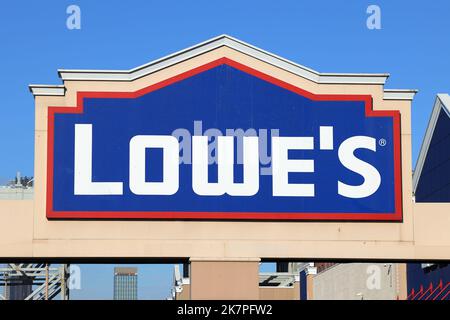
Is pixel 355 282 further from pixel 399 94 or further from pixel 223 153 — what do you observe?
pixel 223 153

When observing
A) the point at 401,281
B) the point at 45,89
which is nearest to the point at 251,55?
the point at 45,89

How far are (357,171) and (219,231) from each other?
4953 millimetres

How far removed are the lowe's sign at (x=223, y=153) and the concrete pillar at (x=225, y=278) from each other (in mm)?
1536

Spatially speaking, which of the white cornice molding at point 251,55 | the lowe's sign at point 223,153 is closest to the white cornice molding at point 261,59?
the white cornice molding at point 251,55

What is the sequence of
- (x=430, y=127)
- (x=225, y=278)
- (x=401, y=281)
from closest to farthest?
1. (x=225, y=278)
2. (x=430, y=127)
3. (x=401, y=281)

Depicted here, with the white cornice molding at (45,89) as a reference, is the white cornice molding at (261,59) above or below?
above

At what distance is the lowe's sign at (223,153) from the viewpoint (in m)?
30.5

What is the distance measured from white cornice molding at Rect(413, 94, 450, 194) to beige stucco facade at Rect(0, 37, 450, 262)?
1636cm

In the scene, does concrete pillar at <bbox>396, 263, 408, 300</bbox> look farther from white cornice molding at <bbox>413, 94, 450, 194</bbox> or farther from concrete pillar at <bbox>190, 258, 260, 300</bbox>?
concrete pillar at <bbox>190, 258, 260, 300</bbox>

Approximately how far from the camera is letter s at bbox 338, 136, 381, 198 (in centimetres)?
3092

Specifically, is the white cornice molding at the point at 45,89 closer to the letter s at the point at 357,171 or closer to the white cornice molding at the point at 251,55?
the white cornice molding at the point at 251,55

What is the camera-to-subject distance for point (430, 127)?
50.3 metres

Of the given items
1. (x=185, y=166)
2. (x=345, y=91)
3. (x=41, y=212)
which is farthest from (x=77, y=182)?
(x=345, y=91)

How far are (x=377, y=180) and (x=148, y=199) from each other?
7539mm
